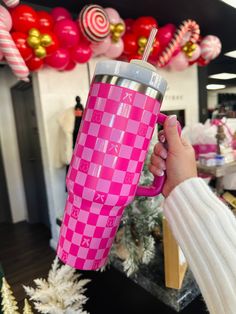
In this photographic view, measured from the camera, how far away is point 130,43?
2174 mm

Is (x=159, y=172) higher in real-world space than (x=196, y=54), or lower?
lower

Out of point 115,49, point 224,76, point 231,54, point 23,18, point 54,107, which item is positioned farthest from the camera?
point 224,76

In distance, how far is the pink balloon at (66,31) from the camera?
71.4 inches

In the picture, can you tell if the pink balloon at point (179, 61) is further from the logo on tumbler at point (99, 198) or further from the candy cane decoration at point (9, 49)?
the logo on tumbler at point (99, 198)

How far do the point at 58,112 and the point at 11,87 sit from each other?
3.16ft

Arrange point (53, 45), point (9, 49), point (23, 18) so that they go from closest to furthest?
point (9, 49), point (23, 18), point (53, 45)

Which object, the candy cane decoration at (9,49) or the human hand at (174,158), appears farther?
the candy cane decoration at (9,49)

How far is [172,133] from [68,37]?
1.68 m

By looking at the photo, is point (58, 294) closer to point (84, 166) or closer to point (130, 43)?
point (84, 166)

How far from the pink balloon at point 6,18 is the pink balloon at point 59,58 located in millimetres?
339

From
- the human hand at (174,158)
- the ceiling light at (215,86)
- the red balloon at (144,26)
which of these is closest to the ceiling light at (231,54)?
the ceiling light at (215,86)

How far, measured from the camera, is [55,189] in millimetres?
2342

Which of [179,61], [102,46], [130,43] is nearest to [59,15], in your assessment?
[102,46]

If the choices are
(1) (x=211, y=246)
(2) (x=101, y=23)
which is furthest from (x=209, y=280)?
(2) (x=101, y=23)
